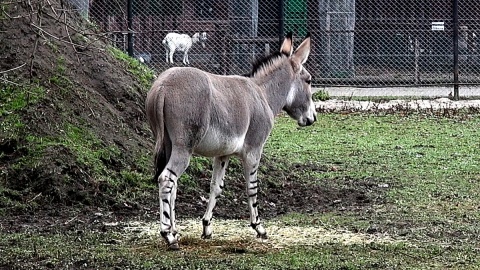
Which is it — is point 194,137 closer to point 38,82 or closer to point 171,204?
point 171,204

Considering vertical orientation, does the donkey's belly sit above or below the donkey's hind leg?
above

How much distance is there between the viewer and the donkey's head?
30.5 feet

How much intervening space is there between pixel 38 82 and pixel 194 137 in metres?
3.98

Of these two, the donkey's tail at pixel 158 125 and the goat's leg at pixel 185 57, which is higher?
the donkey's tail at pixel 158 125

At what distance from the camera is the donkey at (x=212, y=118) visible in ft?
25.1

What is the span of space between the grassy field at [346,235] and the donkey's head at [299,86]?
1031mm

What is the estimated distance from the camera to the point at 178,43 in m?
22.2

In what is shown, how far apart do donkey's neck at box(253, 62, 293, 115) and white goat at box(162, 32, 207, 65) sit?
12.6 metres

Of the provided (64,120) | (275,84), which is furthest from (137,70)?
(275,84)

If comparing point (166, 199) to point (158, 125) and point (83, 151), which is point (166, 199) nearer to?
point (158, 125)

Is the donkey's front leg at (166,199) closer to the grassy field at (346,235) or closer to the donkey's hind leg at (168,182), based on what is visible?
the donkey's hind leg at (168,182)

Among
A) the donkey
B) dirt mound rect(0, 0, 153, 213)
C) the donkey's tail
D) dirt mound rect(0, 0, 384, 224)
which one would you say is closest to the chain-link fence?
dirt mound rect(0, 0, 153, 213)

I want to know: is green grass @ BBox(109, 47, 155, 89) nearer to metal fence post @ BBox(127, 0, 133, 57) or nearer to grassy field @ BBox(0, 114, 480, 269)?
grassy field @ BBox(0, 114, 480, 269)

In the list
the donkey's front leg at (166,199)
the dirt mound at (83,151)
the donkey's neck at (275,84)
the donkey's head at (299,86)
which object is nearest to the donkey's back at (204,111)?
the donkey's front leg at (166,199)
